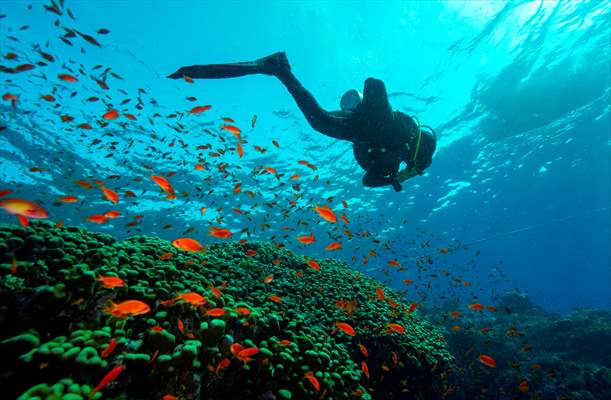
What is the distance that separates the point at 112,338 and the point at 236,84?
19.7 meters

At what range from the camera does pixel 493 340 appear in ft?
53.6

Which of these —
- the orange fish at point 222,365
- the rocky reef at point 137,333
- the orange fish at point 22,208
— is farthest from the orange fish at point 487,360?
the orange fish at point 22,208

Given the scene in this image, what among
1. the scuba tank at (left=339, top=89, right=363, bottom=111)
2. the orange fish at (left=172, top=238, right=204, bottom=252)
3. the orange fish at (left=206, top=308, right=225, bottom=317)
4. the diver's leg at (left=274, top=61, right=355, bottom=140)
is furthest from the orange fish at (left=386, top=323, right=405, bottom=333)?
the scuba tank at (left=339, top=89, right=363, bottom=111)

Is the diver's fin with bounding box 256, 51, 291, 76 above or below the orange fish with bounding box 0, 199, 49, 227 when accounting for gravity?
above

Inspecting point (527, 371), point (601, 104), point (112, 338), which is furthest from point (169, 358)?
point (601, 104)

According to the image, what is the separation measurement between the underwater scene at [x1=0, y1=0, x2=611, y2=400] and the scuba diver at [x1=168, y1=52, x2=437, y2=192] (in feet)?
0.18

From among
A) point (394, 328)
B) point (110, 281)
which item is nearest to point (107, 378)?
point (110, 281)

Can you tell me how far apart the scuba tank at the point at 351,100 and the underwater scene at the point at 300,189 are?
2.6 inches

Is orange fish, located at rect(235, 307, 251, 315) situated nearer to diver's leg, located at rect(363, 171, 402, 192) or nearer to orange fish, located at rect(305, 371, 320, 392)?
orange fish, located at rect(305, 371, 320, 392)

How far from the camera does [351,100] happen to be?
28.6ft

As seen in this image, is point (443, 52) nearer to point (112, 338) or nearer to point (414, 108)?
point (414, 108)

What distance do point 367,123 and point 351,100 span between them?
1117 millimetres

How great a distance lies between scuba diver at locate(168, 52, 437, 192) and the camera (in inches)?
293

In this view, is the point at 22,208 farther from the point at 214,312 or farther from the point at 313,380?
the point at 313,380
